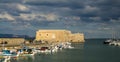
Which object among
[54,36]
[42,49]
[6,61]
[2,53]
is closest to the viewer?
[6,61]

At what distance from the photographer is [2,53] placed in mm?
65438

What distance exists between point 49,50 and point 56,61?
2653cm

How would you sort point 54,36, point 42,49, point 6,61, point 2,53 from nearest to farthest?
point 6,61 → point 2,53 → point 42,49 → point 54,36

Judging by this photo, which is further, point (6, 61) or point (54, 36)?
point (54, 36)

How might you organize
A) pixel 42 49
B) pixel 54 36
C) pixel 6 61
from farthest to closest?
pixel 54 36 < pixel 42 49 < pixel 6 61

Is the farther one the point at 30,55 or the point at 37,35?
the point at 37,35

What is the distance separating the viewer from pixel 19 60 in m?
61.5

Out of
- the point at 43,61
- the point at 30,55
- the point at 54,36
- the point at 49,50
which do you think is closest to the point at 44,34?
the point at 54,36

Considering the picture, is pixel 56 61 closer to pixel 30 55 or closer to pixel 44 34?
pixel 30 55

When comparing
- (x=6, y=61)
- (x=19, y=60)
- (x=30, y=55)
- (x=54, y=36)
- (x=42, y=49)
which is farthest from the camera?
(x=54, y=36)

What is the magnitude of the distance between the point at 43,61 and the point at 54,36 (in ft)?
322

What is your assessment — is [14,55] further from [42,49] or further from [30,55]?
[42,49]

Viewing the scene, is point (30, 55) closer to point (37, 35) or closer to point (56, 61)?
point (56, 61)

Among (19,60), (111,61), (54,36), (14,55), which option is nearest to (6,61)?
(19,60)
